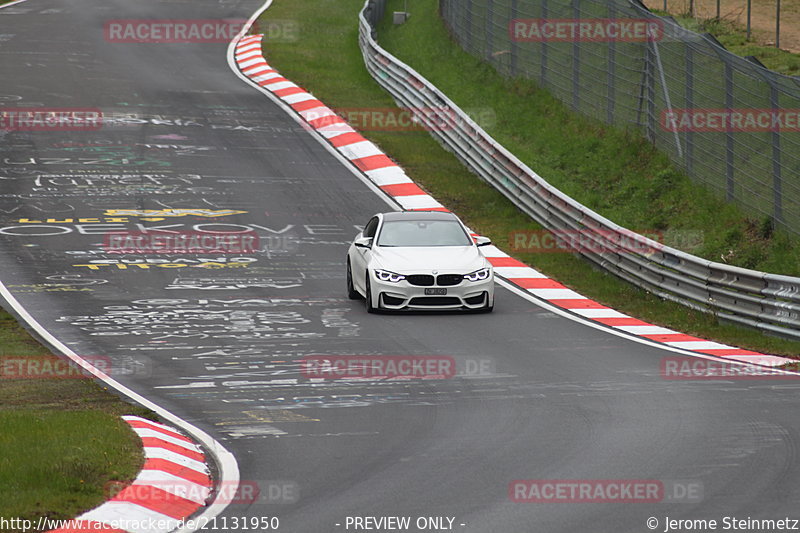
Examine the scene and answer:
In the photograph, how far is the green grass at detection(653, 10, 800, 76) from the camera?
86.2 feet

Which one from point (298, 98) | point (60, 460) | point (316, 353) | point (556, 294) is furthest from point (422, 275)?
point (298, 98)

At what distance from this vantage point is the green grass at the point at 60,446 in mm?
8523

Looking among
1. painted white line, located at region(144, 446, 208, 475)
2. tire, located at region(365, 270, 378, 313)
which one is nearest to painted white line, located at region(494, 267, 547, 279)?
tire, located at region(365, 270, 378, 313)

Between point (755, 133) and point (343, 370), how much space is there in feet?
29.2

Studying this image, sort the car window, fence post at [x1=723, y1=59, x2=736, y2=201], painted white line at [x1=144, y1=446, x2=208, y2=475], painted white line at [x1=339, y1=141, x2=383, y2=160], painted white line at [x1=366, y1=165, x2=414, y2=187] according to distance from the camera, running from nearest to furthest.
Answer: painted white line at [x1=144, y1=446, x2=208, y2=475] < the car window < fence post at [x1=723, y1=59, x2=736, y2=201] < painted white line at [x1=366, y1=165, x2=414, y2=187] < painted white line at [x1=339, y1=141, x2=383, y2=160]

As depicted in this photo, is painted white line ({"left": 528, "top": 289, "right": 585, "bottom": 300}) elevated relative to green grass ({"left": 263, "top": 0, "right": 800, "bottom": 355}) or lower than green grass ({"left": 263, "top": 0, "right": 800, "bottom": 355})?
lower

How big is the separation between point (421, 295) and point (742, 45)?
15113 mm

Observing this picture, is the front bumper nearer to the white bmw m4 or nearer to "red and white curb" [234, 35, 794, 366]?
the white bmw m4

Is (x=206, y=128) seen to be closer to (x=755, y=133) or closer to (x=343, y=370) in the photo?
(x=755, y=133)

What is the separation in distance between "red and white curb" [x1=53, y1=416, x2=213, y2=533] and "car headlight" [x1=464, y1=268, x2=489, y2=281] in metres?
7.50

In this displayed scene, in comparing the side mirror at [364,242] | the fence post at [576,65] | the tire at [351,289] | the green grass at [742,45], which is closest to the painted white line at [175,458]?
the side mirror at [364,242]

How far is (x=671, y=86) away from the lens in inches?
917

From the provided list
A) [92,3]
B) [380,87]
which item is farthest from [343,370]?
[92,3]

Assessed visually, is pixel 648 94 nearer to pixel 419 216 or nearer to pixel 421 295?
pixel 419 216
